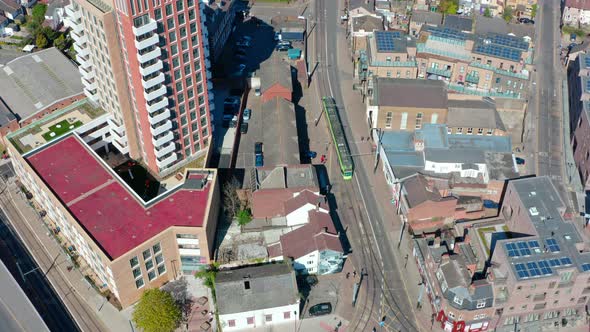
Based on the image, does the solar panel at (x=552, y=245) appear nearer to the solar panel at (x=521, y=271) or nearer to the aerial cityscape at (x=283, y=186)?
the aerial cityscape at (x=283, y=186)

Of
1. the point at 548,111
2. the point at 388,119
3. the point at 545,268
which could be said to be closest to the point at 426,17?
the point at 548,111

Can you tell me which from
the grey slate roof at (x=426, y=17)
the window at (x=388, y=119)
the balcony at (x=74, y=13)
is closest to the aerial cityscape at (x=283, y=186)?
the balcony at (x=74, y=13)

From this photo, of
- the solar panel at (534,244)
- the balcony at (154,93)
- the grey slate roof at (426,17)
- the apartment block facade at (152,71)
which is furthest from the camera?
the grey slate roof at (426,17)

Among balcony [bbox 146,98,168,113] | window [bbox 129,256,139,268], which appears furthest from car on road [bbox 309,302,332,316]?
balcony [bbox 146,98,168,113]

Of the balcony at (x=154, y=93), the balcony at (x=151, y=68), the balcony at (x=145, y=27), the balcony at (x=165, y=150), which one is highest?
the balcony at (x=145, y=27)

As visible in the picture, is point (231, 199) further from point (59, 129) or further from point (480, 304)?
point (480, 304)

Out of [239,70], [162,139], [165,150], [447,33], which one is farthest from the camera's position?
[447,33]

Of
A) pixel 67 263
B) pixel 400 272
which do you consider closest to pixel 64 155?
pixel 67 263
